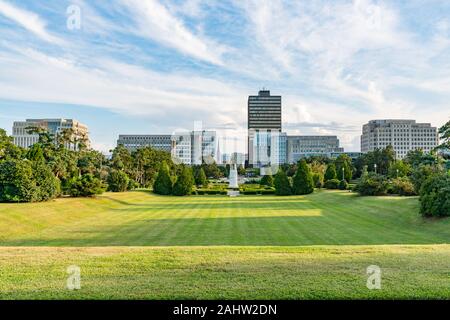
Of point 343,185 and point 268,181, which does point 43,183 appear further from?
point 268,181

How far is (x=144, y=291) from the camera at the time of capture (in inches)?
211

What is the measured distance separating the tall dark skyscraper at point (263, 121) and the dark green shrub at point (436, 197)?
12354 cm

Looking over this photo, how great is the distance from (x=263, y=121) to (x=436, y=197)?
127 m

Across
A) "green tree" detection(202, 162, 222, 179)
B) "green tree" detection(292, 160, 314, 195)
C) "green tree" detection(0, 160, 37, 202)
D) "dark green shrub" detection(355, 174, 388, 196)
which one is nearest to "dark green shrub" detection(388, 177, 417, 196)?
"dark green shrub" detection(355, 174, 388, 196)

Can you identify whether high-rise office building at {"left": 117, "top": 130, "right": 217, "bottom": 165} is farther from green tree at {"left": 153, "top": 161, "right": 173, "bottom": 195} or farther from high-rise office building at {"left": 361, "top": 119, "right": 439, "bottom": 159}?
green tree at {"left": 153, "top": 161, "right": 173, "bottom": 195}

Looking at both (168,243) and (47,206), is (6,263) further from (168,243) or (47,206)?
(47,206)

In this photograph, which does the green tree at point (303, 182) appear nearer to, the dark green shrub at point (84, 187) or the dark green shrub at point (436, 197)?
the dark green shrub at point (84, 187)

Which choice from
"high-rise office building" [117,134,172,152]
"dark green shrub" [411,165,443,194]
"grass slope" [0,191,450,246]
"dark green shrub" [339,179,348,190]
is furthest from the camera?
"high-rise office building" [117,134,172,152]

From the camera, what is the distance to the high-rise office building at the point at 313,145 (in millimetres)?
165887

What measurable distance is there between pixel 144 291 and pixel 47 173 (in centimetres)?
2123

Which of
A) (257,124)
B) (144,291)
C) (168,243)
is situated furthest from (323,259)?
(257,124)

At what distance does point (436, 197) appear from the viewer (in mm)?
18250

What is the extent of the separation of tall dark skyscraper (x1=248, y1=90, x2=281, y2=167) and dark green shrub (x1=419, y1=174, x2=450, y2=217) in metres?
124

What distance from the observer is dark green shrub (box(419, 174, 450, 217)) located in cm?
1794
